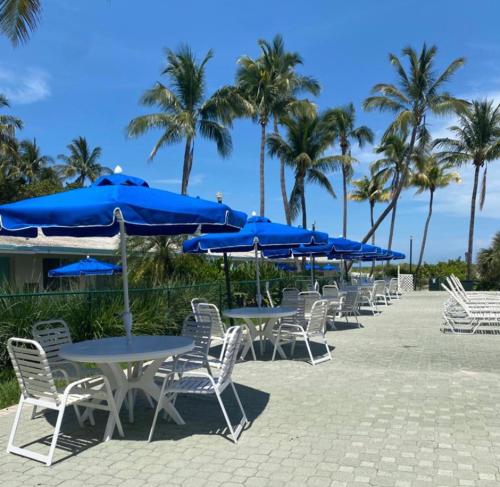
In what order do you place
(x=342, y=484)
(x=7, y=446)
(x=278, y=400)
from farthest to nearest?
(x=278, y=400) → (x=7, y=446) → (x=342, y=484)

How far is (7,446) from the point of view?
4824 millimetres

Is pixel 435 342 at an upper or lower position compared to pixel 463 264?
lower

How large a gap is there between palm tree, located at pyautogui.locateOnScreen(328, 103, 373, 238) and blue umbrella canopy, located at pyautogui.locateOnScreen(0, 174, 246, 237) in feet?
90.6

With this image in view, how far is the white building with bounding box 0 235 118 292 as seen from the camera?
16.0m

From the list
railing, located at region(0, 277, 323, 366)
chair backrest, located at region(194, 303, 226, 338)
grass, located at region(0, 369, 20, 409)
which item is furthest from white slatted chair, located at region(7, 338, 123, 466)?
chair backrest, located at region(194, 303, 226, 338)

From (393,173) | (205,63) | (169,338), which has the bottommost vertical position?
(169,338)

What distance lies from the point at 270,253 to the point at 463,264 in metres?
28.2

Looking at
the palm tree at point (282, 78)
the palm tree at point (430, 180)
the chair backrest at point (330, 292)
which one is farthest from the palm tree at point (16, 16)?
the palm tree at point (430, 180)

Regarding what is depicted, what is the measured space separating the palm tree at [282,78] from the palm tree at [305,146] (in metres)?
0.55

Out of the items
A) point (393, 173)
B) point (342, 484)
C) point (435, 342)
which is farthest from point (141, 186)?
point (393, 173)

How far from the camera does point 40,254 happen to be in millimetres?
18250

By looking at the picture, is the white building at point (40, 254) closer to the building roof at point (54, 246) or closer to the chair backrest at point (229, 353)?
the building roof at point (54, 246)

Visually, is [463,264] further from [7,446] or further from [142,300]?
[7,446]

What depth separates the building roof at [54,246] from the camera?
1562 centimetres
